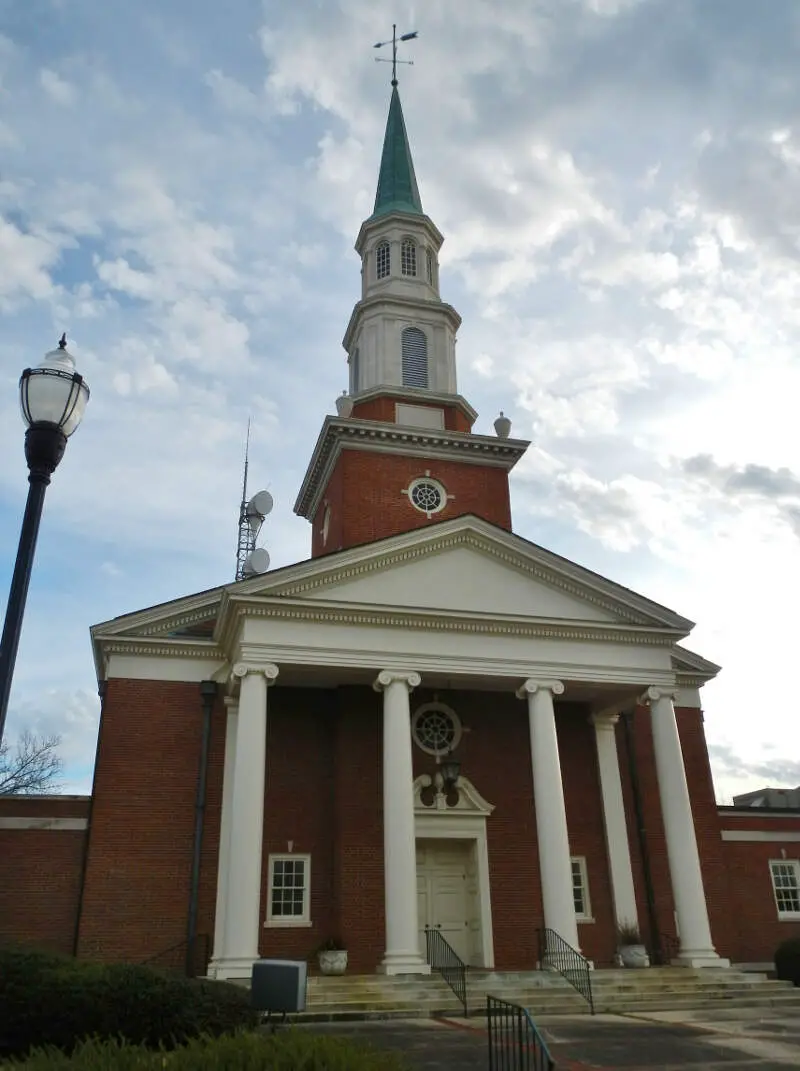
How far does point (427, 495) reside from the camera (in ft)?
91.2

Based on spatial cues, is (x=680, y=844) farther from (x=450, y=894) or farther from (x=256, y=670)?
(x=256, y=670)

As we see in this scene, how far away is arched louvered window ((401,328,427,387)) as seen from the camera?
30531 millimetres

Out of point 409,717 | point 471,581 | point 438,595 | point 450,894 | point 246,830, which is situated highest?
point 471,581

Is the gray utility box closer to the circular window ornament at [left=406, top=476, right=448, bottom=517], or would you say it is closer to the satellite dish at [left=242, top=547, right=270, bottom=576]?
the circular window ornament at [left=406, top=476, right=448, bottom=517]

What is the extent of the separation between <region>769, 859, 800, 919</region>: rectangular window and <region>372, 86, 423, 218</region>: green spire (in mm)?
24619

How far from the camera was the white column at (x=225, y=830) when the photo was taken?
64.8ft

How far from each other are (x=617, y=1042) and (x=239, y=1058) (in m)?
7.97

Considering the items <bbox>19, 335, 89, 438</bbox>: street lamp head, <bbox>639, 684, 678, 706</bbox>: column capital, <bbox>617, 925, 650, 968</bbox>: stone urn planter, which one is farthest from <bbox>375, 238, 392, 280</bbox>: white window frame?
<bbox>19, 335, 89, 438</bbox>: street lamp head

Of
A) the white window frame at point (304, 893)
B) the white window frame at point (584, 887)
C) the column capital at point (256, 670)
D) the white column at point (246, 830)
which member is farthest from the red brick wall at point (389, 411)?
the white window frame at point (304, 893)

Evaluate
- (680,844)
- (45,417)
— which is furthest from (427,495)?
(45,417)

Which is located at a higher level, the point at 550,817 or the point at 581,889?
the point at 550,817

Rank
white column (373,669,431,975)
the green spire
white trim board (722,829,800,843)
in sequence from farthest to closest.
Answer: the green spire < white trim board (722,829,800,843) < white column (373,669,431,975)

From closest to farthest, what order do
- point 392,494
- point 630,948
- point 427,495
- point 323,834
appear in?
point 630,948 < point 323,834 < point 392,494 < point 427,495

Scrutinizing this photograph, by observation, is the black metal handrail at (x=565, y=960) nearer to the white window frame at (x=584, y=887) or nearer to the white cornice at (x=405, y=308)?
the white window frame at (x=584, y=887)
